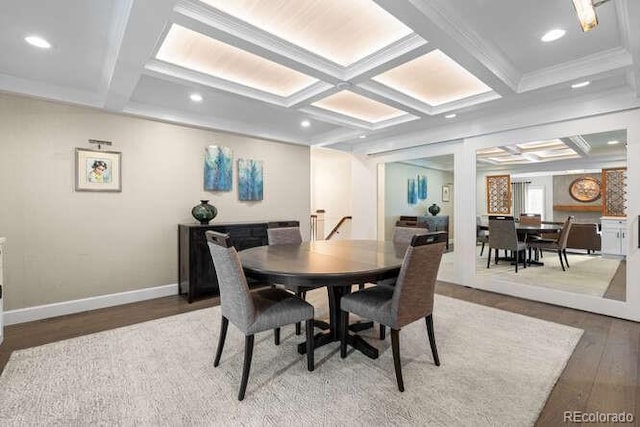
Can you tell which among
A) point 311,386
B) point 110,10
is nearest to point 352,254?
point 311,386

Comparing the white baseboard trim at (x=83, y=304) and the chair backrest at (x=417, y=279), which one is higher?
the chair backrest at (x=417, y=279)

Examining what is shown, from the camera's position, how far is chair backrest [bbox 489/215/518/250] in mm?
4695

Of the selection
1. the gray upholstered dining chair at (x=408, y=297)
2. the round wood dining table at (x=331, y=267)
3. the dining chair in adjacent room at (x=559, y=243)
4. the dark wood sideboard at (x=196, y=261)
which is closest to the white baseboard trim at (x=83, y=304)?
the dark wood sideboard at (x=196, y=261)

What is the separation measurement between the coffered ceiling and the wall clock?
1.81m

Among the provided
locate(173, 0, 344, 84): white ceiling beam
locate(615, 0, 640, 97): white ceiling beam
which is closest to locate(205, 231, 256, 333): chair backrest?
locate(173, 0, 344, 84): white ceiling beam

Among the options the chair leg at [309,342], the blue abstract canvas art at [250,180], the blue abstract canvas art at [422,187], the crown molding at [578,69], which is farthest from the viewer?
the blue abstract canvas art at [422,187]

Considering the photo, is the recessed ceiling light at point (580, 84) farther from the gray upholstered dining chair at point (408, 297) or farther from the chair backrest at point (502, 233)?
the chair backrest at point (502, 233)

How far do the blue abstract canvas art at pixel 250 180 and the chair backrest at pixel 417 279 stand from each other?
10.5 feet

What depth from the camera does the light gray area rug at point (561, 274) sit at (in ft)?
12.5

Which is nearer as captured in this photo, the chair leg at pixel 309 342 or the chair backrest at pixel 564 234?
the chair leg at pixel 309 342

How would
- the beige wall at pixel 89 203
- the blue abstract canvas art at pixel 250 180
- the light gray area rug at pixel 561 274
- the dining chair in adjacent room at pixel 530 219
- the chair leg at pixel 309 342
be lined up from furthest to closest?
the dining chair in adjacent room at pixel 530 219 → the blue abstract canvas art at pixel 250 180 → the light gray area rug at pixel 561 274 → the beige wall at pixel 89 203 → the chair leg at pixel 309 342

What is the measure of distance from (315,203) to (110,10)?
21.4 feet

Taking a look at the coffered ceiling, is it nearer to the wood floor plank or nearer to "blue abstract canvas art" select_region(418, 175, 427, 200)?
the wood floor plank

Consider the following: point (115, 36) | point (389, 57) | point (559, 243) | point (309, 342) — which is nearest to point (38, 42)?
point (115, 36)
